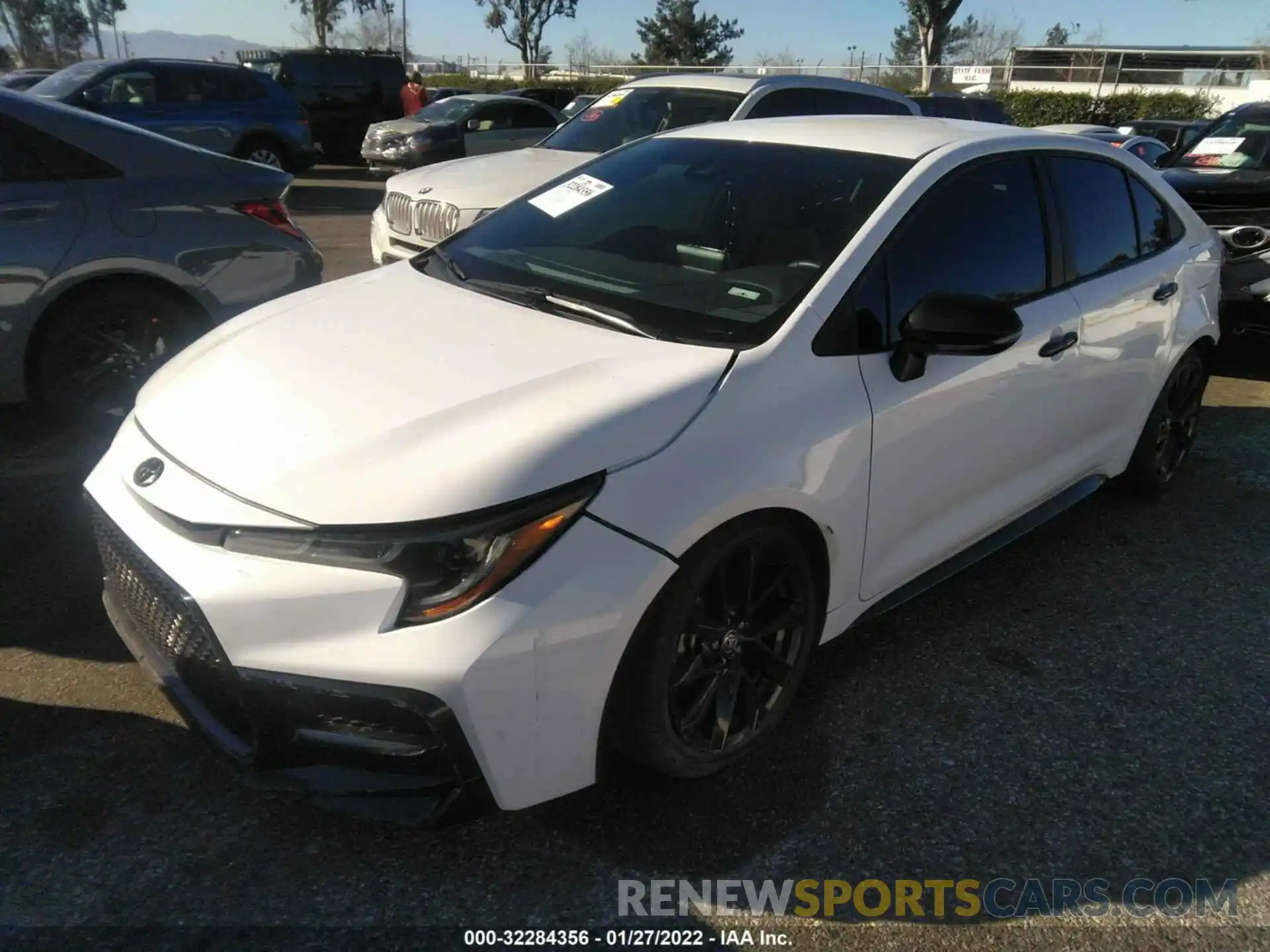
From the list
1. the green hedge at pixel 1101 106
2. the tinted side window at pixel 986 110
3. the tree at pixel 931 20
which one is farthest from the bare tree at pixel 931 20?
the tinted side window at pixel 986 110

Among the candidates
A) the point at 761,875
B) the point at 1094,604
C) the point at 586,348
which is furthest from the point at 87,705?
the point at 1094,604

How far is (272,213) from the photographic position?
15.9 feet

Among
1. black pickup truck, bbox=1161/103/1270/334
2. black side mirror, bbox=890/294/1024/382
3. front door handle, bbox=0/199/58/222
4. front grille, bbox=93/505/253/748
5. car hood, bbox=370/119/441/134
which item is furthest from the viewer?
car hood, bbox=370/119/441/134

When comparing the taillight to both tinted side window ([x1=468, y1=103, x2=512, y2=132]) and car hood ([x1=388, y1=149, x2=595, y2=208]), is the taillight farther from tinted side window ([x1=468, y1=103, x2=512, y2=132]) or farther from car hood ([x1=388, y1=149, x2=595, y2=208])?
tinted side window ([x1=468, y1=103, x2=512, y2=132])

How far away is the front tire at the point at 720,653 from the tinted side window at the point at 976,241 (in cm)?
77

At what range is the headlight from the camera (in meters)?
2.01

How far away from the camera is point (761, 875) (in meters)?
2.34

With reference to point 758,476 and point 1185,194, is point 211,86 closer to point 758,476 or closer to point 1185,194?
point 1185,194

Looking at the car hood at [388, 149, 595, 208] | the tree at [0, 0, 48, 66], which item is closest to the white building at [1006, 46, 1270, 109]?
the car hood at [388, 149, 595, 208]

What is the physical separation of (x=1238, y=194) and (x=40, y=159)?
7.33 metres

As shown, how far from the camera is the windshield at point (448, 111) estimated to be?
15.7 metres

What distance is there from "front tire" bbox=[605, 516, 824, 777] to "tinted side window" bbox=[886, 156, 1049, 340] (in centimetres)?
77

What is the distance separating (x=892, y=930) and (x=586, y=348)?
60.5 inches

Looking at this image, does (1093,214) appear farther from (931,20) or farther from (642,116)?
(931,20)
